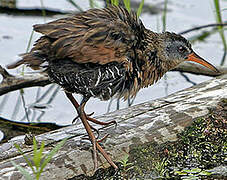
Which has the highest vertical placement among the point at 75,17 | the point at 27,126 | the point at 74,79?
the point at 75,17

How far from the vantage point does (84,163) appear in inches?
145

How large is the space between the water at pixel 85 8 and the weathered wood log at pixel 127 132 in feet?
5.49

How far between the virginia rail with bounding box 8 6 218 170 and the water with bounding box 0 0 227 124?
80.6 inches

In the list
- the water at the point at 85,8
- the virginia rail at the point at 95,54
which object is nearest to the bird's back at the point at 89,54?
the virginia rail at the point at 95,54

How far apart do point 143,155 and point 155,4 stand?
229 inches

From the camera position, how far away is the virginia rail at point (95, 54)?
373 cm

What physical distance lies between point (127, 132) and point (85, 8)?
14.5ft

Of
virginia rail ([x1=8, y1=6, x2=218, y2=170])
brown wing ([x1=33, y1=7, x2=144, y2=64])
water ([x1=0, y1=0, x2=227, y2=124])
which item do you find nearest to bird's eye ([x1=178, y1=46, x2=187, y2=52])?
virginia rail ([x1=8, y1=6, x2=218, y2=170])

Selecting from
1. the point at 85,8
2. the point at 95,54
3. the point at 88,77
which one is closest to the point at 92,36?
the point at 95,54

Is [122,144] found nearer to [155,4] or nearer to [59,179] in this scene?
[59,179]

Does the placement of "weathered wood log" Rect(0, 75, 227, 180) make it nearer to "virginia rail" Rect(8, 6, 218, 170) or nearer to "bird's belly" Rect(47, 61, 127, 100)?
"virginia rail" Rect(8, 6, 218, 170)

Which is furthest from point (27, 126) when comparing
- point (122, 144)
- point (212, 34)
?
point (212, 34)

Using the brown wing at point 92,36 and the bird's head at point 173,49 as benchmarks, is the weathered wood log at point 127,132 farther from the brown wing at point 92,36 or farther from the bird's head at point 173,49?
the brown wing at point 92,36

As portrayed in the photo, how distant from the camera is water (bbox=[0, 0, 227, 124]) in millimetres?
6117
